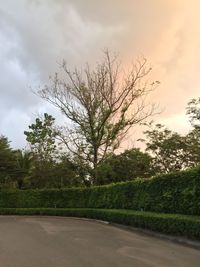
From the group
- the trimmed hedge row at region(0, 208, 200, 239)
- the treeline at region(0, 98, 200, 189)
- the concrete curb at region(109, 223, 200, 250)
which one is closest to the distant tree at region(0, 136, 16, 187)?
the treeline at region(0, 98, 200, 189)

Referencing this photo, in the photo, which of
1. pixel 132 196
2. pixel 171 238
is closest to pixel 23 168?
pixel 132 196

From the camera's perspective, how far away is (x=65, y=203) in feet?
126

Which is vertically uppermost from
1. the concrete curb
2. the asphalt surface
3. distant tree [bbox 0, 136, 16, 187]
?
distant tree [bbox 0, 136, 16, 187]

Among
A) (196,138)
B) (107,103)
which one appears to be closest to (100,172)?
(107,103)

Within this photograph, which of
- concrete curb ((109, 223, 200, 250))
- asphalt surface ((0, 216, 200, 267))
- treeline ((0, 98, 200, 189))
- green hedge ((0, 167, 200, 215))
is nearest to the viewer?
asphalt surface ((0, 216, 200, 267))

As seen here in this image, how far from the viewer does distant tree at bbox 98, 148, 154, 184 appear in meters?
44.0

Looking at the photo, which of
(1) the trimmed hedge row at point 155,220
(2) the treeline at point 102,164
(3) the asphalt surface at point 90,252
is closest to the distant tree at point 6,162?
(2) the treeline at point 102,164

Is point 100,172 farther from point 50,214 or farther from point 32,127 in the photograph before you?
point 32,127

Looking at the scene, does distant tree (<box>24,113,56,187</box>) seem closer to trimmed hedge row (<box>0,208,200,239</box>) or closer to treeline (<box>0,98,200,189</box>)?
treeline (<box>0,98,200,189</box>)

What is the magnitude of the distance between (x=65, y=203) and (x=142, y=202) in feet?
49.2

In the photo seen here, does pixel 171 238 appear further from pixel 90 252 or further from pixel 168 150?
pixel 168 150

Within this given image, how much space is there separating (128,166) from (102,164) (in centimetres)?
345

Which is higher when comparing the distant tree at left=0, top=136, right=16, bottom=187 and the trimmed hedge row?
the distant tree at left=0, top=136, right=16, bottom=187

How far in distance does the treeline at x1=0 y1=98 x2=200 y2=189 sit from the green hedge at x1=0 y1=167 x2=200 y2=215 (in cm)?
480
